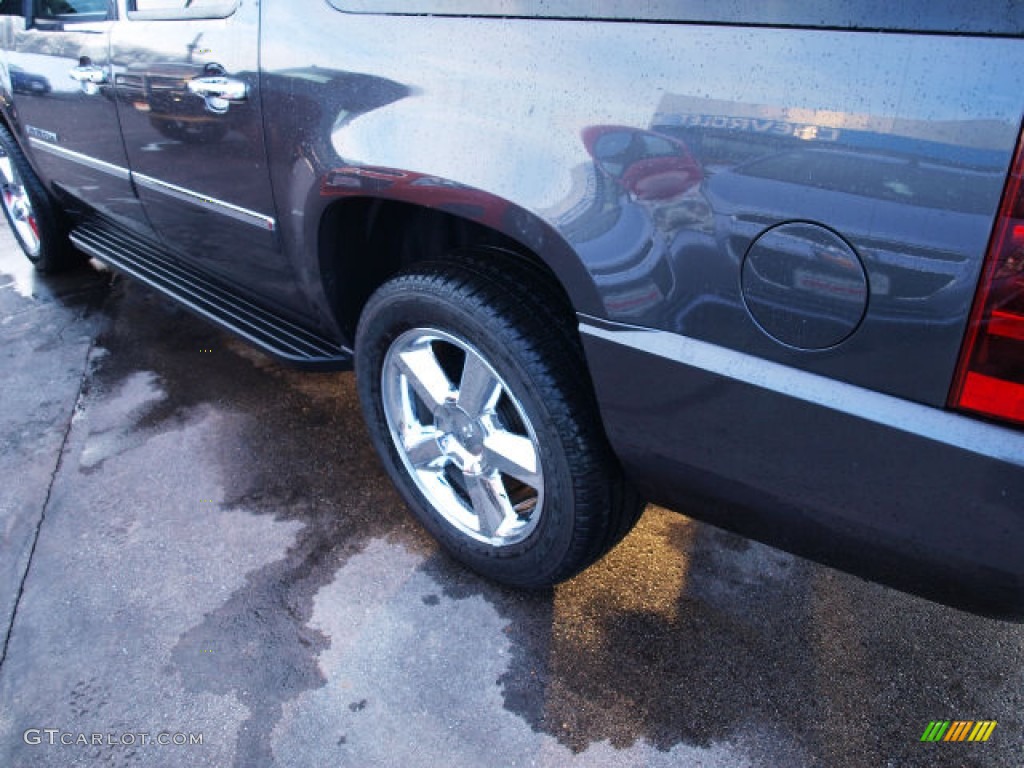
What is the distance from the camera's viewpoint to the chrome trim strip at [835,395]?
3.61 feet

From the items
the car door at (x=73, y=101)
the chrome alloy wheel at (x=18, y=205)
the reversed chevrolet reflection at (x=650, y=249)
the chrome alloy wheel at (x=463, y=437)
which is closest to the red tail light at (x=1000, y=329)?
the reversed chevrolet reflection at (x=650, y=249)

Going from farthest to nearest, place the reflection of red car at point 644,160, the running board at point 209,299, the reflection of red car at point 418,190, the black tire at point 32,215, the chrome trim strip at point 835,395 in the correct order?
the black tire at point 32,215 → the running board at point 209,299 → the reflection of red car at point 418,190 → the reflection of red car at point 644,160 → the chrome trim strip at point 835,395

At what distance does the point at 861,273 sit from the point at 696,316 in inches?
10.9

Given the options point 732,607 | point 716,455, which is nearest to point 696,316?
point 716,455

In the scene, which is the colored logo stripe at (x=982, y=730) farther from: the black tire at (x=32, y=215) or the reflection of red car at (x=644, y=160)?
the black tire at (x=32, y=215)

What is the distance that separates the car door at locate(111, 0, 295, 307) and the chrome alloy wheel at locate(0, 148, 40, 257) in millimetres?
1806

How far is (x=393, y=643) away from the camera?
1944 mm

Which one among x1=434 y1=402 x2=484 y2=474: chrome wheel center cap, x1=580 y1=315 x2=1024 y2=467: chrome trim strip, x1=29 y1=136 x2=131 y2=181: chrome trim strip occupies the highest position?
x1=580 y1=315 x2=1024 y2=467: chrome trim strip

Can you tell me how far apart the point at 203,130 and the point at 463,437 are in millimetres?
1167

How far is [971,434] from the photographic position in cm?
111

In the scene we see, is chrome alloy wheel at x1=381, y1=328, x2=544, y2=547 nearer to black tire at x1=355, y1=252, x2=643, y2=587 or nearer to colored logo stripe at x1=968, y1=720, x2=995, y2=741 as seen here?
black tire at x1=355, y1=252, x2=643, y2=587

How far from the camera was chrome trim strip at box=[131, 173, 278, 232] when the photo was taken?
86.5 inches

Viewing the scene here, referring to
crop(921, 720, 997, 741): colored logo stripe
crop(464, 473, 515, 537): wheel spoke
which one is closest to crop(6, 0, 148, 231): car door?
crop(464, 473, 515, 537): wheel spoke

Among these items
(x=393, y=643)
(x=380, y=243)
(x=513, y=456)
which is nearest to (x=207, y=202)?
(x=380, y=243)
